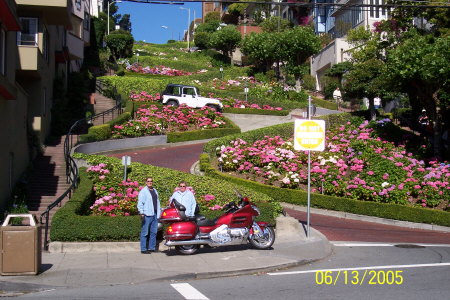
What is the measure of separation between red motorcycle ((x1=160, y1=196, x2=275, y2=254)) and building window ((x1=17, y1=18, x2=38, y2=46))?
42.9 feet

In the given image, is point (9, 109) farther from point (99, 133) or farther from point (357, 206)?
Answer: point (357, 206)

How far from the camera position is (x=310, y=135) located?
49.3 ft

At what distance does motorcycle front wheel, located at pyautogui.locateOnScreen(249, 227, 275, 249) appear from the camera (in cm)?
1336

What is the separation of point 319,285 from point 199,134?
2336 cm

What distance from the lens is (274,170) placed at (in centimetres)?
2455

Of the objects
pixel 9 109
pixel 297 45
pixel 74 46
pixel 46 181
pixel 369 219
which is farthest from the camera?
pixel 297 45

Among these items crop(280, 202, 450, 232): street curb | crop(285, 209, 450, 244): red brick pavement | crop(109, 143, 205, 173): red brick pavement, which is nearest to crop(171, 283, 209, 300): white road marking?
crop(285, 209, 450, 244): red brick pavement

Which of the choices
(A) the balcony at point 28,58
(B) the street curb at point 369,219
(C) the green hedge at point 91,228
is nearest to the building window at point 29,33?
(A) the balcony at point 28,58

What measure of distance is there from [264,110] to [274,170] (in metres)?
16.7

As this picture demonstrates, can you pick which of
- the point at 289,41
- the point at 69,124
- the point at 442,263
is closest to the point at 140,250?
the point at 442,263

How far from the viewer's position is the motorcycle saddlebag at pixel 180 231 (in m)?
12.5

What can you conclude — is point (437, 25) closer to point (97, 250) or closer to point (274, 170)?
point (274, 170)

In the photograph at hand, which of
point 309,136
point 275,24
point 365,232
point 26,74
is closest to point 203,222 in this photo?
point 309,136
